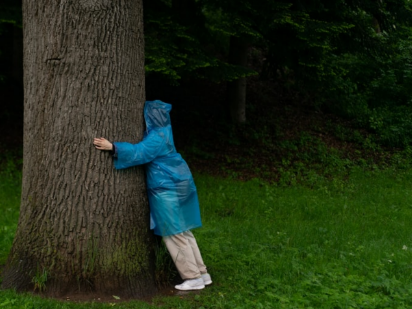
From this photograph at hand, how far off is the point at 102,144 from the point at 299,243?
3.20 metres

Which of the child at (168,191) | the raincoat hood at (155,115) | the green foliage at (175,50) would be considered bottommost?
the child at (168,191)

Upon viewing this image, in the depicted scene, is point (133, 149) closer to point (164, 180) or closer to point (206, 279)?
point (164, 180)

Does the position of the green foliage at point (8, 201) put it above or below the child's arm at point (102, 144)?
below

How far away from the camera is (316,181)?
10469 mm

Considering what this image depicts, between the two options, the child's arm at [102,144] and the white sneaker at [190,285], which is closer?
the child's arm at [102,144]

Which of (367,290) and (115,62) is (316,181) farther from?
(115,62)

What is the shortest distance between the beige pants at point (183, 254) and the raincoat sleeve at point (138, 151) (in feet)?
2.49

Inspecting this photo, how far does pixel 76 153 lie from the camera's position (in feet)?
15.0

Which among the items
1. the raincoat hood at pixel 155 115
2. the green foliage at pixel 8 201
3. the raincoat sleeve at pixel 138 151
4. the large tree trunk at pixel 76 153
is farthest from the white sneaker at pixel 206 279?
the green foliage at pixel 8 201

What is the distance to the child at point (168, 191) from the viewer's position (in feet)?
15.8

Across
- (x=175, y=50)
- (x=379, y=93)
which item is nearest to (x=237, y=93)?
(x=175, y=50)

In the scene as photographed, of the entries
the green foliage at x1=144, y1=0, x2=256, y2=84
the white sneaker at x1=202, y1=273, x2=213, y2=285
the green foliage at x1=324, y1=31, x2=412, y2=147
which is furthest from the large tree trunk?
the green foliage at x1=324, y1=31, x2=412, y2=147

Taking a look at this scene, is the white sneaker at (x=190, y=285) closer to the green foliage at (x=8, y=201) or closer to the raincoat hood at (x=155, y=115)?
the raincoat hood at (x=155, y=115)

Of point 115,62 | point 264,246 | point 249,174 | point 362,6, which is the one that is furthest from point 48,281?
point 362,6
